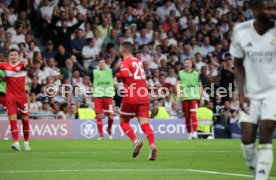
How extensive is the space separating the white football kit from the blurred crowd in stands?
1765 centimetres

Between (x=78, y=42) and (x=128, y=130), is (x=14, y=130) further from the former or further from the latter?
(x=78, y=42)

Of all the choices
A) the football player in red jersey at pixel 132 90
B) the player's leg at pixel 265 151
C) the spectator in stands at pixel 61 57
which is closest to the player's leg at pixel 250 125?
the player's leg at pixel 265 151

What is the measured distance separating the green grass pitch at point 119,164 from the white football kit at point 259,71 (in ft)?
8.12

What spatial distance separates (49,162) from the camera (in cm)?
1486

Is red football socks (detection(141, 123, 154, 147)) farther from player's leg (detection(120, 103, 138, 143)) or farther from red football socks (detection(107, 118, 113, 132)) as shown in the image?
red football socks (detection(107, 118, 113, 132))

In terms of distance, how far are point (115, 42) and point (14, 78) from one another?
10.9 meters

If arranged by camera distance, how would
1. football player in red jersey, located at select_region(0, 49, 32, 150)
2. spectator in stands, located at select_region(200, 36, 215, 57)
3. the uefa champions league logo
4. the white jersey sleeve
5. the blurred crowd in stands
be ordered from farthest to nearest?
spectator in stands, located at select_region(200, 36, 215, 57) → the blurred crowd in stands → the uefa champions league logo → football player in red jersey, located at select_region(0, 49, 32, 150) → the white jersey sleeve

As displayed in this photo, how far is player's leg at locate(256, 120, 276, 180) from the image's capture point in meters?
9.02

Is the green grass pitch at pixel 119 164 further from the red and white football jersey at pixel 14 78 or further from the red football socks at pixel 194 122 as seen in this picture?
the red football socks at pixel 194 122

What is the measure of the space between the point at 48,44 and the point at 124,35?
3167 millimetres

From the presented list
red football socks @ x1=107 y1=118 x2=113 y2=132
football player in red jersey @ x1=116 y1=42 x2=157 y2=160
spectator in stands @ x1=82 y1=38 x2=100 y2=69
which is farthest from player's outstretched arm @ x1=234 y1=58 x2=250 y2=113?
spectator in stands @ x1=82 y1=38 x2=100 y2=69

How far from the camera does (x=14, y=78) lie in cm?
1905

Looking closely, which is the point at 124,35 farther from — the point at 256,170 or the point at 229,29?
the point at 256,170

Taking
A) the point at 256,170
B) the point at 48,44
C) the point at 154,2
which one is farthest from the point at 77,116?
the point at 256,170
